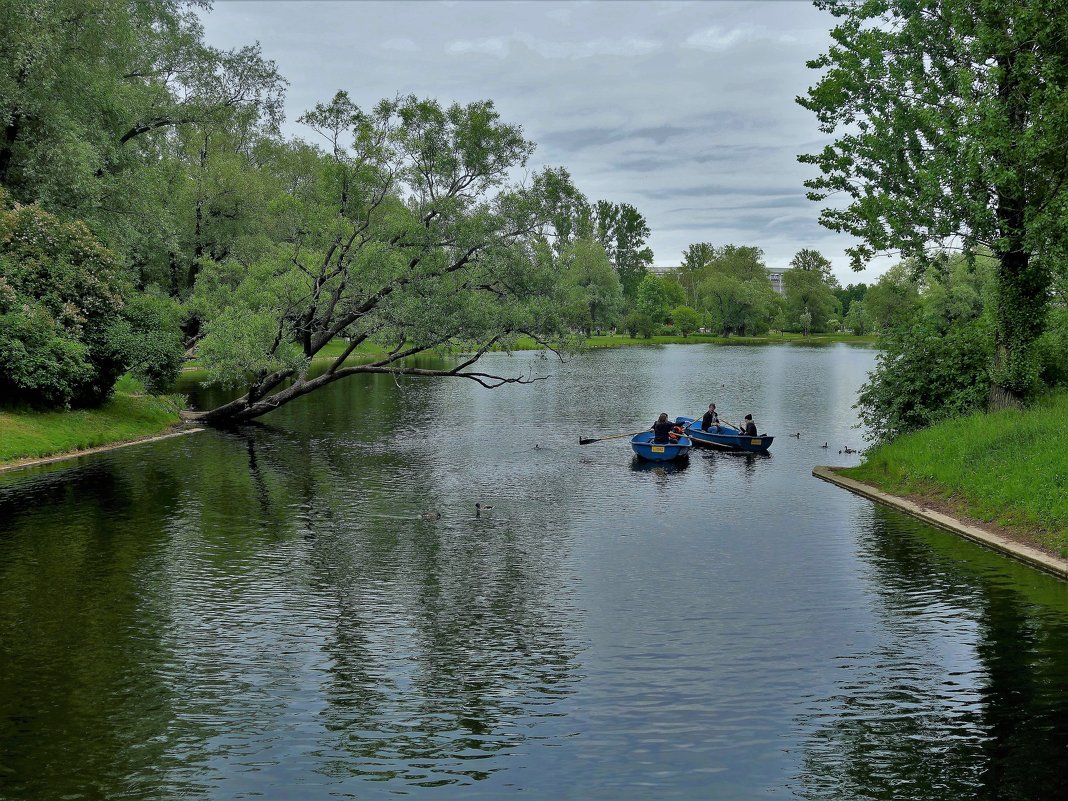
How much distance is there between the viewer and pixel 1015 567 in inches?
816

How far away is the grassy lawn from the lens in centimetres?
3491

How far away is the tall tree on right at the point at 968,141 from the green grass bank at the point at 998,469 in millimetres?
2387

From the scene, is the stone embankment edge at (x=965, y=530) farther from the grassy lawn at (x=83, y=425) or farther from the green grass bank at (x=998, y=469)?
the grassy lawn at (x=83, y=425)

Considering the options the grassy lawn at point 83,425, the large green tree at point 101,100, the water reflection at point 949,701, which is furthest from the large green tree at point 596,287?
the water reflection at point 949,701

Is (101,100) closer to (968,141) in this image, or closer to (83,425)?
(83,425)

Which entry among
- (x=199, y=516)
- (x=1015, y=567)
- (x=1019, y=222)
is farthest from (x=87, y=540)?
(x=1019, y=222)

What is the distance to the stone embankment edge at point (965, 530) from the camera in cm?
2033

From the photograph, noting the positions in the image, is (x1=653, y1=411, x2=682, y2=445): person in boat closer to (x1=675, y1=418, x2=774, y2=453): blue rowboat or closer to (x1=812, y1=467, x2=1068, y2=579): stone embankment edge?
(x1=675, y1=418, x2=774, y2=453): blue rowboat

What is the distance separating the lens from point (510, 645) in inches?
629

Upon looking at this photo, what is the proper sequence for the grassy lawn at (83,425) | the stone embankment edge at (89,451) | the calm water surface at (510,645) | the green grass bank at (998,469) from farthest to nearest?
the grassy lawn at (83,425)
the stone embankment edge at (89,451)
the green grass bank at (998,469)
the calm water surface at (510,645)

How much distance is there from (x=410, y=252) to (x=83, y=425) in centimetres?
1773

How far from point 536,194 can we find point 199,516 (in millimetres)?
23199

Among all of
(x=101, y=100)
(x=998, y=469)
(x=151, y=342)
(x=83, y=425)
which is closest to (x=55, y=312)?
(x=151, y=342)

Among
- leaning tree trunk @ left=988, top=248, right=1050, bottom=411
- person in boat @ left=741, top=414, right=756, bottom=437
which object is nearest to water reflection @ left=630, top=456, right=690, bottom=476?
person in boat @ left=741, top=414, right=756, bottom=437
